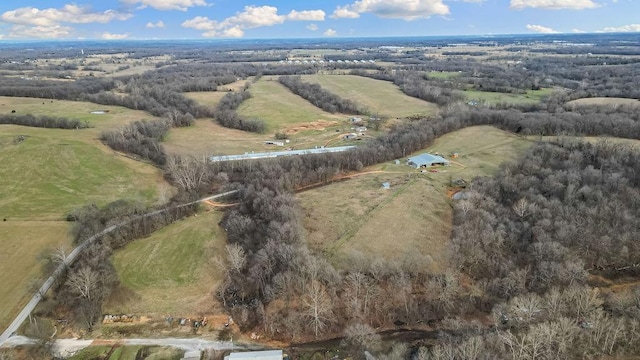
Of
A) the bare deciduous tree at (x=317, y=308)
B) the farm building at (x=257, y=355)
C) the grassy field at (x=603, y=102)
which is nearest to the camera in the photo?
the farm building at (x=257, y=355)

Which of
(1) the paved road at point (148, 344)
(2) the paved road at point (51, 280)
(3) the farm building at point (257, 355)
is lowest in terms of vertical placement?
(1) the paved road at point (148, 344)

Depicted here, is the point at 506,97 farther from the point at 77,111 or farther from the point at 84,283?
the point at 77,111

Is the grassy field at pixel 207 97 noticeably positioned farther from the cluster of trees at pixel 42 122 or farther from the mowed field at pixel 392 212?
the mowed field at pixel 392 212

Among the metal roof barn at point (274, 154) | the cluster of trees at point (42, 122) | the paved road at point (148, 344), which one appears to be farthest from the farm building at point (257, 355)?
the cluster of trees at point (42, 122)

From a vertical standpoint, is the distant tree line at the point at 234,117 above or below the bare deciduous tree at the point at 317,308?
above

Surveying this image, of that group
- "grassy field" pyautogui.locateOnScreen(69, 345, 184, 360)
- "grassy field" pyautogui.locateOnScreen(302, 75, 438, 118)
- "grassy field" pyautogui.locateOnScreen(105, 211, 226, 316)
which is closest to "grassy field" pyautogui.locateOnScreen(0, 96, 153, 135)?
"grassy field" pyautogui.locateOnScreen(105, 211, 226, 316)

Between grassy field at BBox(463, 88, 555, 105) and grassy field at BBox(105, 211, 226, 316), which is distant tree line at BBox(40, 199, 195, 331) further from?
A: grassy field at BBox(463, 88, 555, 105)
